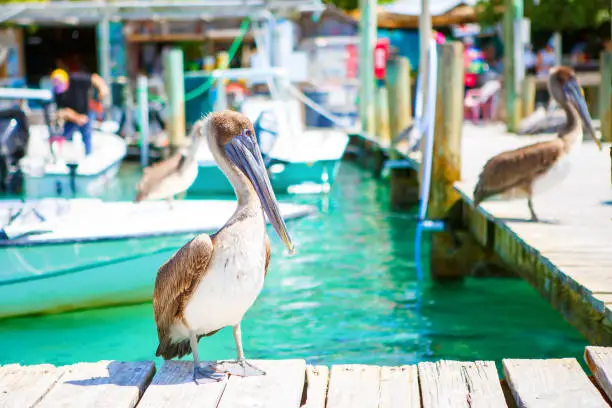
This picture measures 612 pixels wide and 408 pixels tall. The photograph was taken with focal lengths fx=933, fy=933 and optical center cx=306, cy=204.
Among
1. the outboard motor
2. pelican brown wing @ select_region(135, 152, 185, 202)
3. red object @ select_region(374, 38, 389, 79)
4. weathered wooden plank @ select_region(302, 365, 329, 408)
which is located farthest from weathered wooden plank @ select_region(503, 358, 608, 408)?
red object @ select_region(374, 38, 389, 79)

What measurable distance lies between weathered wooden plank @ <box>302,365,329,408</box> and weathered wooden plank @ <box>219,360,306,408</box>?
3 cm

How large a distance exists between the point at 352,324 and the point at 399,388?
3881 millimetres

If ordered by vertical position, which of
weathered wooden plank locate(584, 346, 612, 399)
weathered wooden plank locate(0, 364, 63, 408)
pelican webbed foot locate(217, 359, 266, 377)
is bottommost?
pelican webbed foot locate(217, 359, 266, 377)

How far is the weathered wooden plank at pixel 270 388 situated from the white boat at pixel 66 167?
Answer: 29.7 feet

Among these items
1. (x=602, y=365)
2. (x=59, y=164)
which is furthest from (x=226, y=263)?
(x=59, y=164)

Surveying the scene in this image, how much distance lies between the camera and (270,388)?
334cm

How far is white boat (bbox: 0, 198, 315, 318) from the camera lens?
6617 millimetres

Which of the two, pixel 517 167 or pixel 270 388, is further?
pixel 517 167

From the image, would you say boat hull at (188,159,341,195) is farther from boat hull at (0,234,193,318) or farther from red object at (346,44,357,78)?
red object at (346,44,357,78)

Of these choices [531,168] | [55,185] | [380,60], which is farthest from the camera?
[380,60]

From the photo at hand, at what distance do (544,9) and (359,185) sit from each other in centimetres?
766

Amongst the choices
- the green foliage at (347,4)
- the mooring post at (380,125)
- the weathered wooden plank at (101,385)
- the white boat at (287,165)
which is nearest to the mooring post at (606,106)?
the white boat at (287,165)

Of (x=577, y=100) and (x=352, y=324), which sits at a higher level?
(x=577, y=100)

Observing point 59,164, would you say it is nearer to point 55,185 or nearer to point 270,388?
point 55,185
